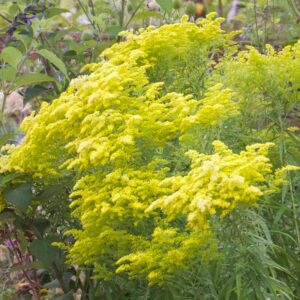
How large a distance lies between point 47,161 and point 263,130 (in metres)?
0.74

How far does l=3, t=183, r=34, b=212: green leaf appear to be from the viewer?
211 centimetres

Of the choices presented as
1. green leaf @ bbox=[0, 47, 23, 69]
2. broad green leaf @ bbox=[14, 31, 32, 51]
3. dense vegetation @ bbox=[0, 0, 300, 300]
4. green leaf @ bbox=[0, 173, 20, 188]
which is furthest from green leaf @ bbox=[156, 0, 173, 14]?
green leaf @ bbox=[0, 173, 20, 188]

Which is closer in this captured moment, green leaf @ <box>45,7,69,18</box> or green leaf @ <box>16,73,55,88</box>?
green leaf @ <box>16,73,55,88</box>

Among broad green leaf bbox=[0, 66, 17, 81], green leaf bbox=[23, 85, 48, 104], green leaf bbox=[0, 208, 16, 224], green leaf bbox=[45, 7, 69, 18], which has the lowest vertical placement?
green leaf bbox=[0, 208, 16, 224]

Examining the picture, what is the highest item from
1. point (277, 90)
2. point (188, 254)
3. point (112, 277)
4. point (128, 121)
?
point (128, 121)

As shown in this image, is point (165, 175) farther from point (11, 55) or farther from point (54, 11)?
point (54, 11)

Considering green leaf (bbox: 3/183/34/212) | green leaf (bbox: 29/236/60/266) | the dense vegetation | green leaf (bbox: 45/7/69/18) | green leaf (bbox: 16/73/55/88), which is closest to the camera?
the dense vegetation

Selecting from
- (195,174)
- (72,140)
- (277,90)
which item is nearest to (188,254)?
(195,174)

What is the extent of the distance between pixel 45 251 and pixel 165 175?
562 millimetres

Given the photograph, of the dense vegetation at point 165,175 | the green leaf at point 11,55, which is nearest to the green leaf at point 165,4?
the dense vegetation at point 165,175

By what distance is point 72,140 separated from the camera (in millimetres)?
2010

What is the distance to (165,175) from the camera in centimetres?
191

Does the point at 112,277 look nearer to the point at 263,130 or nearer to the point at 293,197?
the point at 293,197

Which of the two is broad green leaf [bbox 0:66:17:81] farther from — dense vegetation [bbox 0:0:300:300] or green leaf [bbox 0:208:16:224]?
green leaf [bbox 0:208:16:224]
